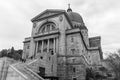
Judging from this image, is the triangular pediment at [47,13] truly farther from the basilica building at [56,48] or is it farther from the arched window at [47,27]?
the arched window at [47,27]

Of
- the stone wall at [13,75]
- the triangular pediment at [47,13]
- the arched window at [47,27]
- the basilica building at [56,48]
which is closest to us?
the stone wall at [13,75]

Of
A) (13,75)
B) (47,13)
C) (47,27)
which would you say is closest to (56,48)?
(47,27)

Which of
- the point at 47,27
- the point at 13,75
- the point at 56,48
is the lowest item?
the point at 13,75

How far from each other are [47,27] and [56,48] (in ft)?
29.1

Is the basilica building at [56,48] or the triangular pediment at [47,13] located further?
the triangular pediment at [47,13]

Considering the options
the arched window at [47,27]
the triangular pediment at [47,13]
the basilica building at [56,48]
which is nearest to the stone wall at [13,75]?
the basilica building at [56,48]

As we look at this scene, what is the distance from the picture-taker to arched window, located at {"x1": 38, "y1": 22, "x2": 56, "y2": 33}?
123ft

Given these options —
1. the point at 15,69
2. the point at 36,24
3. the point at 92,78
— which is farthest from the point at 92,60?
the point at 15,69

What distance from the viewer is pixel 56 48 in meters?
33.2

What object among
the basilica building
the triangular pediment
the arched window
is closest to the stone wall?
the basilica building

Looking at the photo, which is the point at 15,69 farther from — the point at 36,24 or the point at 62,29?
the point at 36,24

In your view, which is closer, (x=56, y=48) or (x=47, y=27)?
(x=56, y=48)

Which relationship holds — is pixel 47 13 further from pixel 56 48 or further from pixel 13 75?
pixel 13 75

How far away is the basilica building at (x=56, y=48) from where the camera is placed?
88.4 feet
